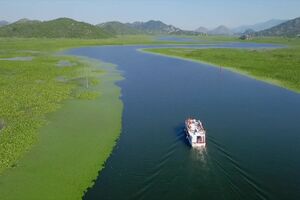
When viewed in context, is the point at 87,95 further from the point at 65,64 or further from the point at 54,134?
the point at 65,64

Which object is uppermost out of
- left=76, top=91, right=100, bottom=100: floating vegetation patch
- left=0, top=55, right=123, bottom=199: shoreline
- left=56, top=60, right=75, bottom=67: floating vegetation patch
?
left=56, top=60, right=75, bottom=67: floating vegetation patch

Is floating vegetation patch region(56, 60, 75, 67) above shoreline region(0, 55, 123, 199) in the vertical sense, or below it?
above

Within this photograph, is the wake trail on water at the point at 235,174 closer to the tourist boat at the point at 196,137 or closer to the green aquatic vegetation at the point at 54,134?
the tourist boat at the point at 196,137

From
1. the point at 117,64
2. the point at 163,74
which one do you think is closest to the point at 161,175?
the point at 163,74

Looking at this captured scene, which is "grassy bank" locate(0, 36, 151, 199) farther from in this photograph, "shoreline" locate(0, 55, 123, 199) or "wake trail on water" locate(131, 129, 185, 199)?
"wake trail on water" locate(131, 129, 185, 199)

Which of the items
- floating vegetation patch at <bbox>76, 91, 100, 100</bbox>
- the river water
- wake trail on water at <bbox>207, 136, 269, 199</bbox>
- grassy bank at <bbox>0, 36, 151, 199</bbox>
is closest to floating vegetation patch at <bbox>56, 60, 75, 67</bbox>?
grassy bank at <bbox>0, 36, 151, 199</bbox>

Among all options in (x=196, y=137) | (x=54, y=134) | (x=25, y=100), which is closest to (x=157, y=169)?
(x=196, y=137)

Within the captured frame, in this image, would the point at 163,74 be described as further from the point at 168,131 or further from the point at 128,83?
the point at 168,131

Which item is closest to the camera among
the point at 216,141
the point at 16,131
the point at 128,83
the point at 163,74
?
the point at 216,141
